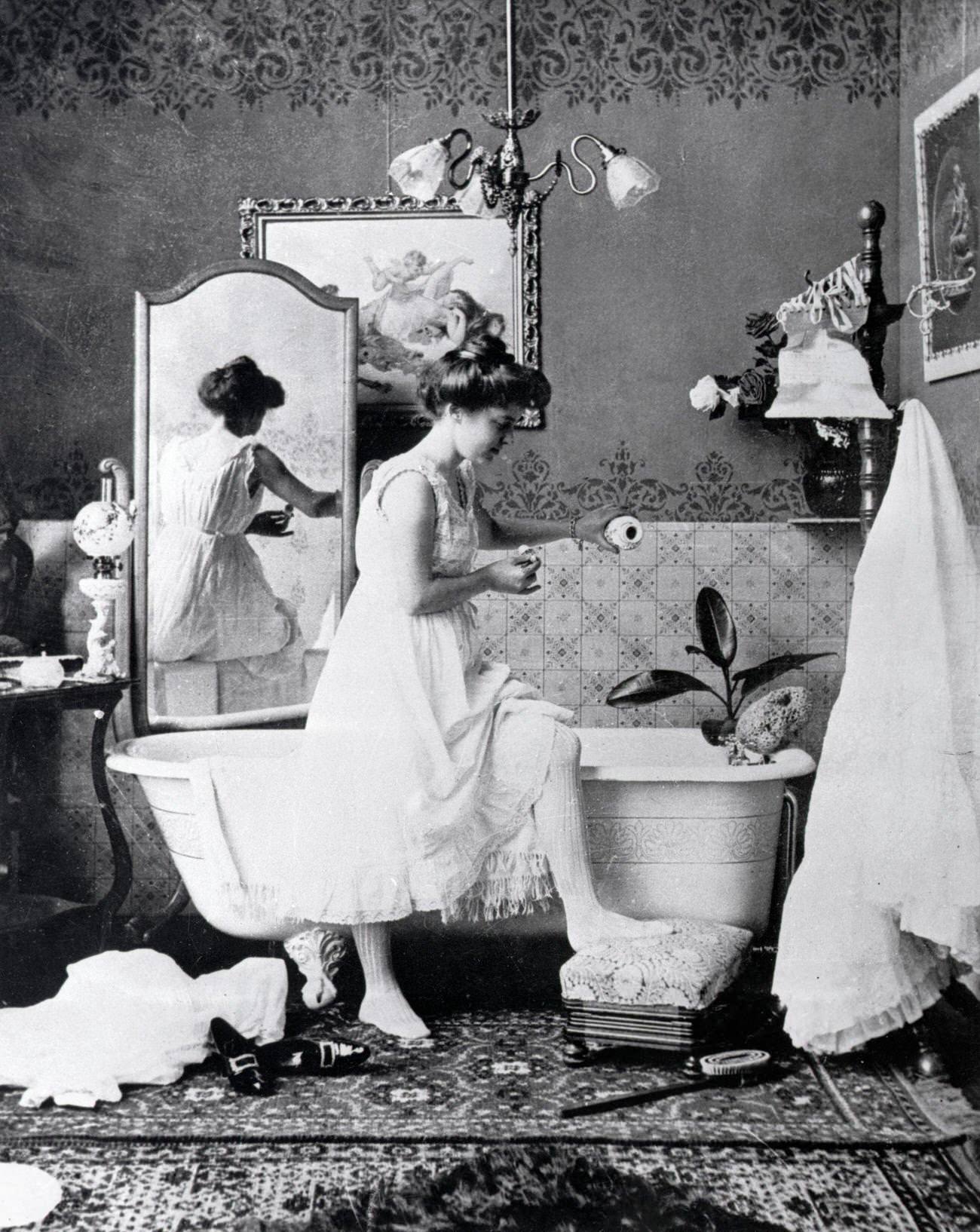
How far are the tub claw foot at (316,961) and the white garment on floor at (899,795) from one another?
1.09 m

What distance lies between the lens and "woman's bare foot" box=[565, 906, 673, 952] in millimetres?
2799

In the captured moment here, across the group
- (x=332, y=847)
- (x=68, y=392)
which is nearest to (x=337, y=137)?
(x=68, y=392)

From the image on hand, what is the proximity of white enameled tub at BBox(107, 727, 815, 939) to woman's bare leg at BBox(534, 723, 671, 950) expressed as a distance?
143mm

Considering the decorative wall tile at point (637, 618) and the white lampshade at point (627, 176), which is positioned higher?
the white lampshade at point (627, 176)

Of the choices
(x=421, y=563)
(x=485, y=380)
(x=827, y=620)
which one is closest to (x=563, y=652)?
(x=827, y=620)

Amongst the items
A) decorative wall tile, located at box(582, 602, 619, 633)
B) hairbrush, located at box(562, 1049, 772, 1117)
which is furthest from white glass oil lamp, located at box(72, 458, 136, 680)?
hairbrush, located at box(562, 1049, 772, 1117)

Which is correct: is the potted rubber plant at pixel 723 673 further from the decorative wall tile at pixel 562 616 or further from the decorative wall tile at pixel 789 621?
the decorative wall tile at pixel 562 616

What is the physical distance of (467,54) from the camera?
3682 millimetres

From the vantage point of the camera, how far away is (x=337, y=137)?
12.3ft

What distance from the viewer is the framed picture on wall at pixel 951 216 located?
281 cm

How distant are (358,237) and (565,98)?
775 millimetres

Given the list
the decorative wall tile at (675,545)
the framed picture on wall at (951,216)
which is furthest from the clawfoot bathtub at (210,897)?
the framed picture on wall at (951,216)

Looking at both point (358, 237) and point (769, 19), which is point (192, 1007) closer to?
point (358, 237)

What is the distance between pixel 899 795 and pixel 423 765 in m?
1.07
